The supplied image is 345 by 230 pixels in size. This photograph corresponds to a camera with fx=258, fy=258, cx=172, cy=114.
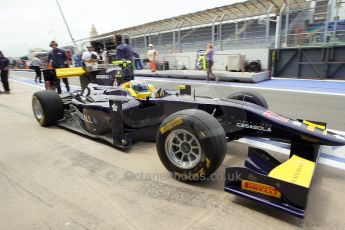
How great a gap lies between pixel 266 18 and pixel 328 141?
12.2 m

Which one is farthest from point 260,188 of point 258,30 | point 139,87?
point 258,30

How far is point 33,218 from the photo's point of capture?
2107mm

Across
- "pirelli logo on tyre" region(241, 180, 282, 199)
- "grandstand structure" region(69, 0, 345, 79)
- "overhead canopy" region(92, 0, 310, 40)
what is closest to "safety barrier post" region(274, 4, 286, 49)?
"grandstand structure" region(69, 0, 345, 79)

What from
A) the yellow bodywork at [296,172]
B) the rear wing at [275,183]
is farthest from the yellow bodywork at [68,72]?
the yellow bodywork at [296,172]

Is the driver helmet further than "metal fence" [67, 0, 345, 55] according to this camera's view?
No

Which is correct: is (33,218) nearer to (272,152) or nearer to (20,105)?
(272,152)

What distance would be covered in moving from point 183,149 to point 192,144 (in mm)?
129

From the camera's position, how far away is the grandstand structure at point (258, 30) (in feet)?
35.0

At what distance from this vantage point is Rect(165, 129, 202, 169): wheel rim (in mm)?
2432

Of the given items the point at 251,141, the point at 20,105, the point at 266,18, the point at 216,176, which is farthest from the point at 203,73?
the point at 216,176

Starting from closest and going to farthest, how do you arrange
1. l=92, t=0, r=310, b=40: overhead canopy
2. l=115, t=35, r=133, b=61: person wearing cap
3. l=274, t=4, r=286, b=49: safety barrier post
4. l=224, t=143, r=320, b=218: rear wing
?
l=224, t=143, r=320, b=218: rear wing < l=115, t=35, r=133, b=61: person wearing cap < l=274, t=4, r=286, b=49: safety barrier post < l=92, t=0, r=310, b=40: overhead canopy

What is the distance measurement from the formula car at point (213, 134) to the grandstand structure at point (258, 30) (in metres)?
9.38

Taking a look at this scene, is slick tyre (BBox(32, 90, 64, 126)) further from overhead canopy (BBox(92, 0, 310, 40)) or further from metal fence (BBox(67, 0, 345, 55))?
overhead canopy (BBox(92, 0, 310, 40))

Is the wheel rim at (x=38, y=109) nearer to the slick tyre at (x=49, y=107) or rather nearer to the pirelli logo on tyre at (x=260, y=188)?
the slick tyre at (x=49, y=107)
